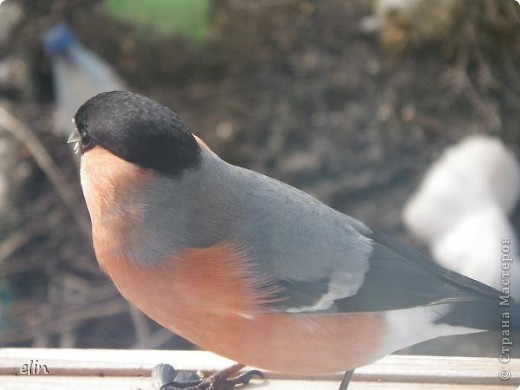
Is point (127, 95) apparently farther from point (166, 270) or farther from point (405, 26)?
point (405, 26)

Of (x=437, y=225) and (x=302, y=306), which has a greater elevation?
(x=437, y=225)

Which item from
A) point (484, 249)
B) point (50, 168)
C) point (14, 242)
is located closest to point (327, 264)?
point (484, 249)

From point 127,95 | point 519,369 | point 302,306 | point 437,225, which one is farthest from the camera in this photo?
point 437,225

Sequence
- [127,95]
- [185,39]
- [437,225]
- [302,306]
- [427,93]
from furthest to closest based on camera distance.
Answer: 1. [427,93]
2. [185,39]
3. [437,225]
4. [302,306]
5. [127,95]

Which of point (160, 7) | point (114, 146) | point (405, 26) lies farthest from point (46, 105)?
point (114, 146)

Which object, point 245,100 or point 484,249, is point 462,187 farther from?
point 245,100

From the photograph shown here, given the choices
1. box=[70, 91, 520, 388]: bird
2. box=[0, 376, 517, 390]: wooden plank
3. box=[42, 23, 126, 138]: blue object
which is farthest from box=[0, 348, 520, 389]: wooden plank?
box=[42, 23, 126, 138]: blue object

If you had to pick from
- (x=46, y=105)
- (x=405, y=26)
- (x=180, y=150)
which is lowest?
(x=180, y=150)
